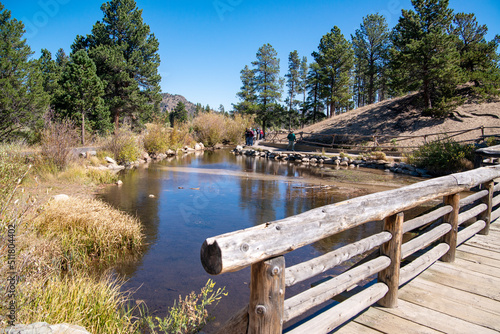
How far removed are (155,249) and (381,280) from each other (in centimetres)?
483

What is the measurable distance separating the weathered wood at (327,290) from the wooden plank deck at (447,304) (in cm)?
40

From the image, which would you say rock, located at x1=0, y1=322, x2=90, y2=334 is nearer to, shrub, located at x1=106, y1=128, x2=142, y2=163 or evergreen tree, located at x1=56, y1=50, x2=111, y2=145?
shrub, located at x1=106, y1=128, x2=142, y2=163

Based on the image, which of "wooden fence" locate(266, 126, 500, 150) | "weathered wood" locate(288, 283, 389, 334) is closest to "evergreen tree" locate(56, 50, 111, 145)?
"wooden fence" locate(266, 126, 500, 150)

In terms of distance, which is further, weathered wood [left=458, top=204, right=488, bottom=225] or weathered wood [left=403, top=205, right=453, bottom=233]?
weathered wood [left=458, top=204, right=488, bottom=225]

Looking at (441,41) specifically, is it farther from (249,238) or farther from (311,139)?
(249,238)

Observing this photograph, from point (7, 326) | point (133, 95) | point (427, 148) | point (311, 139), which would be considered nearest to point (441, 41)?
point (427, 148)

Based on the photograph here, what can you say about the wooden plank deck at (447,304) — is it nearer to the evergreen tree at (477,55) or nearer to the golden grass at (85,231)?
the golden grass at (85,231)

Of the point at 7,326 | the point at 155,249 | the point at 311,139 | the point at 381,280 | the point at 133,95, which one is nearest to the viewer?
the point at 7,326

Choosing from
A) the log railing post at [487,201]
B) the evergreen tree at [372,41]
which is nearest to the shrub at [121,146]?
the log railing post at [487,201]

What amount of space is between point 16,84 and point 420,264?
22.6 metres

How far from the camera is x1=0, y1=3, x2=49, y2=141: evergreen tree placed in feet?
59.8

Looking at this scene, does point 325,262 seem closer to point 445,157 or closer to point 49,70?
point 445,157

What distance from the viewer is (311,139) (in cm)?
3222

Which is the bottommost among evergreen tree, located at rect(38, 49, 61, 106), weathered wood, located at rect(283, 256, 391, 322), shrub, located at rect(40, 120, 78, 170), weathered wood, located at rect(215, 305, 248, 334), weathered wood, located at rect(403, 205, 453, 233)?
weathered wood, located at rect(215, 305, 248, 334)
